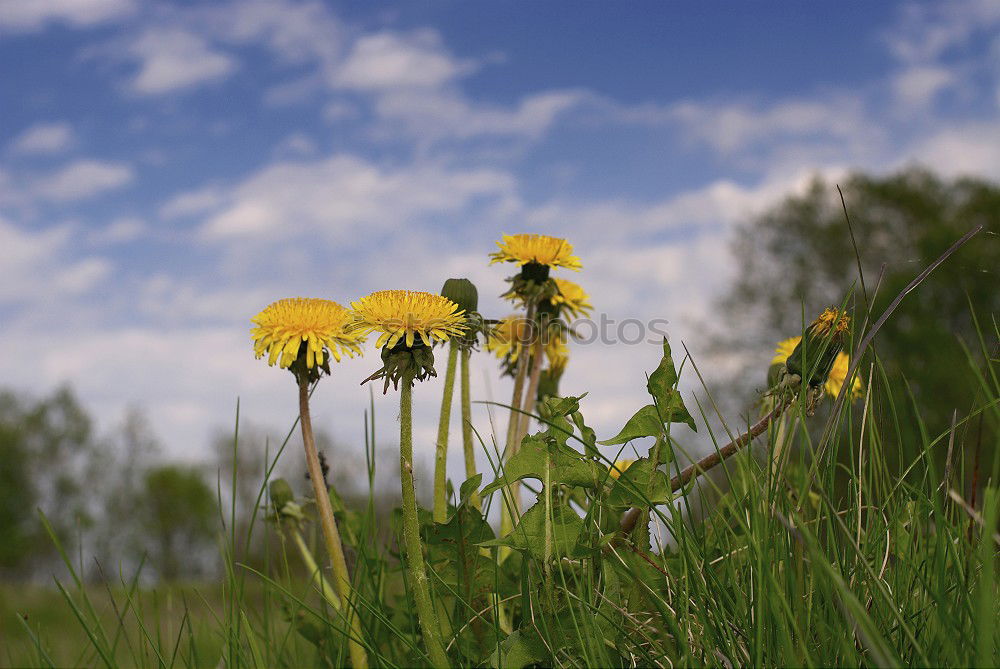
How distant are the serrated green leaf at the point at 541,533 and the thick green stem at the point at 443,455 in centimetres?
42

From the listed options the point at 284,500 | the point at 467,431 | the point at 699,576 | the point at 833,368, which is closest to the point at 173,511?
the point at 284,500

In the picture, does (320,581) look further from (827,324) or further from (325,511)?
(827,324)

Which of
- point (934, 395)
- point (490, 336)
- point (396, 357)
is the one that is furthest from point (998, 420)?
point (934, 395)

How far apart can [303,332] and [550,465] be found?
0.68 m

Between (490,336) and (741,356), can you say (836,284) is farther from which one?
(490,336)

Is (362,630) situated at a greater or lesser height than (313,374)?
lesser

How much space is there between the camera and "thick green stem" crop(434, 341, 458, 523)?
207cm

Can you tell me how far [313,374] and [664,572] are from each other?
95 centimetres

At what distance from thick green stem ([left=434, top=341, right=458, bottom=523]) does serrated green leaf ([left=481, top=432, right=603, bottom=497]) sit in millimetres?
351

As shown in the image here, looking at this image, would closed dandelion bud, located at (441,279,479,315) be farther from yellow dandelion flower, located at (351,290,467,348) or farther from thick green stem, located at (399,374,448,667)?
thick green stem, located at (399,374,448,667)

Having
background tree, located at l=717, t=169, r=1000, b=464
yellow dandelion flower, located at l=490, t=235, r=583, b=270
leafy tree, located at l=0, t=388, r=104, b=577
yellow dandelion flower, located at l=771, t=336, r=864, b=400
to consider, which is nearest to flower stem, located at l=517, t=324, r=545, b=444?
yellow dandelion flower, located at l=490, t=235, r=583, b=270

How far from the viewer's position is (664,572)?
1733mm

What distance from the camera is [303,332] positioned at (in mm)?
1910

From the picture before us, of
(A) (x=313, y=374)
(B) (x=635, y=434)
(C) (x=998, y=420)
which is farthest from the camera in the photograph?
A: (A) (x=313, y=374)
